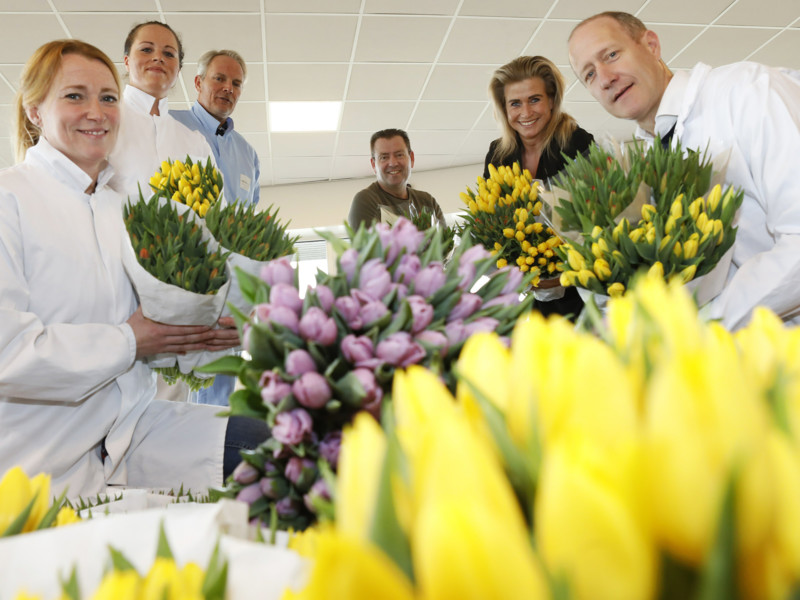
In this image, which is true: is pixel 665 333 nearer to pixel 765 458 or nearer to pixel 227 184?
pixel 765 458

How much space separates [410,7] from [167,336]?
3.84 meters

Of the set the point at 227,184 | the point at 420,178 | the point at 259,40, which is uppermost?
the point at 420,178

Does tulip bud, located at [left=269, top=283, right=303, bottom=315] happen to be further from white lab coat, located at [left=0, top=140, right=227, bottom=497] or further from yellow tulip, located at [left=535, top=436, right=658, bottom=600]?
white lab coat, located at [left=0, top=140, right=227, bottom=497]

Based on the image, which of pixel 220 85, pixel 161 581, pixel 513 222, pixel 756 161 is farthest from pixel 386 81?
pixel 161 581

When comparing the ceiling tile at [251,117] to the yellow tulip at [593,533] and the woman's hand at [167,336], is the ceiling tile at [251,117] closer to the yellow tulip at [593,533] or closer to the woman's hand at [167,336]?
the woman's hand at [167,336]

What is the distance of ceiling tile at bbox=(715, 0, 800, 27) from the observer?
15.3ft

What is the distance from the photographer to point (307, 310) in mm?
513

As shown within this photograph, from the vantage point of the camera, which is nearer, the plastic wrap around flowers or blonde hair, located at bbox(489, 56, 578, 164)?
the plastic wrap around flowers

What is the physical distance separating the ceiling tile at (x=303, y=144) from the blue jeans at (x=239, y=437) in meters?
5.46

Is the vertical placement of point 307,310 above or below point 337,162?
below

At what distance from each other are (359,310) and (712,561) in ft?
1.26

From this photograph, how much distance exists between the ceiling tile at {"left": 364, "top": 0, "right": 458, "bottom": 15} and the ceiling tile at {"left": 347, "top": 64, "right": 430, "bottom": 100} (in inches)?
29.1

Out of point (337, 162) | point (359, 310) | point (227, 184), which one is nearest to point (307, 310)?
point (359, 310)

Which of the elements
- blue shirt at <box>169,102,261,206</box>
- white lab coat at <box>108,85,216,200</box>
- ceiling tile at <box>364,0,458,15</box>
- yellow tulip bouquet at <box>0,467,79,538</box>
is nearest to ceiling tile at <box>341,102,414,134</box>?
ceiling tile at <box>364,0,458,15</box>
